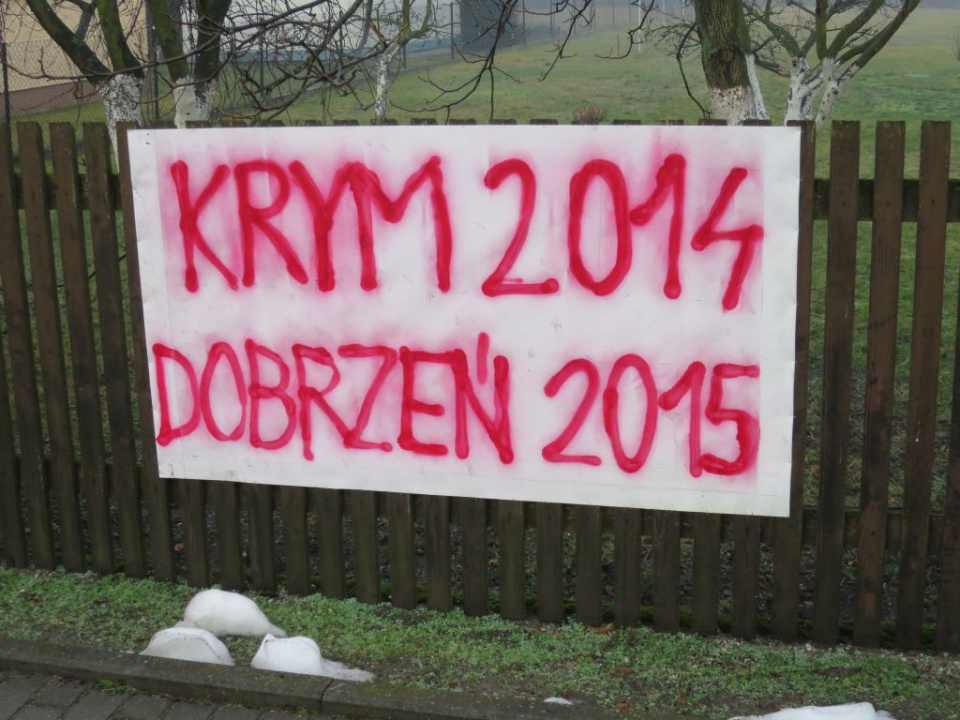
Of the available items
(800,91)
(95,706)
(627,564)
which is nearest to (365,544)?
(627,564)

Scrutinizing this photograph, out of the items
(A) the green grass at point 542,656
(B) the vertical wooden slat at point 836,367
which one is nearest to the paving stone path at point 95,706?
(A) the green grass at point 542,656

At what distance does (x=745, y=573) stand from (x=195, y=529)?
6.90ft

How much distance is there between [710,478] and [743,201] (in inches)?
36.8

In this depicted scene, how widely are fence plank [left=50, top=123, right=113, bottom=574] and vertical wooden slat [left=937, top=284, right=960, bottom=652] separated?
3119 millimetres

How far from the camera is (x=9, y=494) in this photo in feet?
15.4

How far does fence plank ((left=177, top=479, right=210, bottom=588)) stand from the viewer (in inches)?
174

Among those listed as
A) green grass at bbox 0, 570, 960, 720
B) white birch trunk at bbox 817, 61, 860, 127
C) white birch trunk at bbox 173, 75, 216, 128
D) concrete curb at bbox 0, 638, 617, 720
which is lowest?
green grass at bbox 0, 570, 960, 720

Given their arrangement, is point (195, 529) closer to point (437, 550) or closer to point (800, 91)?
point (437, 550)

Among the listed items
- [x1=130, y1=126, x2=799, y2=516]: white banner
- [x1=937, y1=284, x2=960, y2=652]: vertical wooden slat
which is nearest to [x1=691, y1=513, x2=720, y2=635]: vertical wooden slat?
[x1=130, y1=126, x2=799, y2=516]: white banner

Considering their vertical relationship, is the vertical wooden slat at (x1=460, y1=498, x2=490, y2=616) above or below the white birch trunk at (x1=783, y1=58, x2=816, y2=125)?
below

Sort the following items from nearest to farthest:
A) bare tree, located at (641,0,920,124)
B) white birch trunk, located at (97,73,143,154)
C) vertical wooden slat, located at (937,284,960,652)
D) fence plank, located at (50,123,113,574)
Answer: vertical wooden slat, located at (937,284,960,652) < fence plank, located at (50,123,113,574) < bare tree, located at (641,0,920,124) < white birch trunk, located at (97,73,143,154)

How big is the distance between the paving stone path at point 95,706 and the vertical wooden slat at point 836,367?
1.73 meters

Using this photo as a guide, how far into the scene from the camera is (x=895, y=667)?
381 centimetres

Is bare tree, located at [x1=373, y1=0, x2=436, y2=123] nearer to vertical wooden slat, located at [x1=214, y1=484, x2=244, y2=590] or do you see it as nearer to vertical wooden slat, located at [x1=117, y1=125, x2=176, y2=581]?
vertical wooden slat, located at [x1=117, y1=125, x2=176, y2=581]
